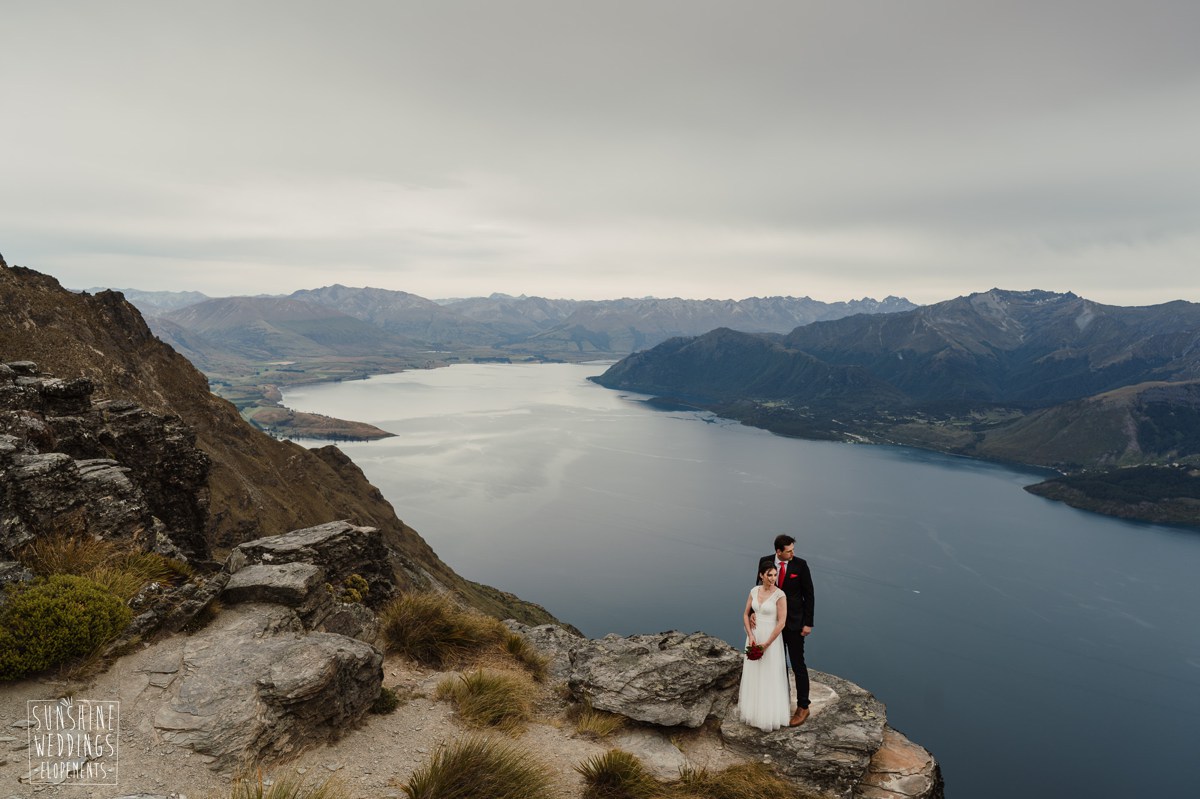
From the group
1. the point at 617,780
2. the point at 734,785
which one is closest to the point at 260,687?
the point at 617,780

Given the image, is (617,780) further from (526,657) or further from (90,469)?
(90,469)

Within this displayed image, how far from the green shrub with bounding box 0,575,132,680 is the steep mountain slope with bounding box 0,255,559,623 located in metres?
25.8

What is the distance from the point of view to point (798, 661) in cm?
1146

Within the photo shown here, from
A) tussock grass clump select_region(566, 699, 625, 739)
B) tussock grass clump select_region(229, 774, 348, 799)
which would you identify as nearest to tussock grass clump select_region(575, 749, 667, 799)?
tussock grass clump select_region(566, 699, 625, 739)

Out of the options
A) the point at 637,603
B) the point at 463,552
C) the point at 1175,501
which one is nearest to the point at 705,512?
the point at 637,603

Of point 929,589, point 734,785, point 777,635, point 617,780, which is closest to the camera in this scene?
point 617,780

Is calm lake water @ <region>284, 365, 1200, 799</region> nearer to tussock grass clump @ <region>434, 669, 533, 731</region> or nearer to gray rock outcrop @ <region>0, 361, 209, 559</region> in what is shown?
tussock grass clump @ <region>434, 669, 533, 731</region>

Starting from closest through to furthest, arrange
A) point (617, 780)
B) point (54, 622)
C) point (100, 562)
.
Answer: point (54, 622) → point (617, 780) → point (100, 562)

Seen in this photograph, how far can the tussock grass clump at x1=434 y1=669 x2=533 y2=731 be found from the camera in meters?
11.2

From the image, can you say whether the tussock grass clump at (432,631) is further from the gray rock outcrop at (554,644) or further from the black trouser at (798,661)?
the black trouser at (798,661)

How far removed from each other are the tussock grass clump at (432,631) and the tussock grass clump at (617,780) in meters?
5.49

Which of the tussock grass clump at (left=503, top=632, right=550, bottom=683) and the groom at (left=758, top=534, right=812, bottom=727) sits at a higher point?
the groom at (left=758, top=534, right=812, bottom=727)

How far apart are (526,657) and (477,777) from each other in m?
7.12

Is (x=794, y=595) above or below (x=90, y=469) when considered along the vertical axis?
below
